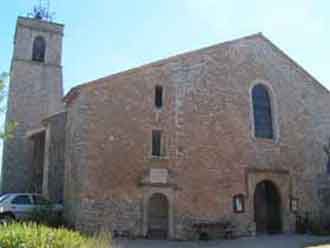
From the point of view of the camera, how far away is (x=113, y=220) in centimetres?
1374

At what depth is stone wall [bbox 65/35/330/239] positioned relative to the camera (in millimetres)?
14023

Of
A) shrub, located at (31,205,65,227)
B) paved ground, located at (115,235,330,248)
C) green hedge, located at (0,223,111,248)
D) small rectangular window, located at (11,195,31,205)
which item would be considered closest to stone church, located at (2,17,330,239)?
shrub, located at (31,205,65,227)

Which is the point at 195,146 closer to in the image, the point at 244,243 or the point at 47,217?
the point at 244,243

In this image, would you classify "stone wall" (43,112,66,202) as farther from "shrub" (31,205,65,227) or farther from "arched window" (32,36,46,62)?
"arched window" (32,36,46,62)

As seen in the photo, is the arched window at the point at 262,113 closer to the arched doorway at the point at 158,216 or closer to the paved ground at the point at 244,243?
the paved ground at the point at 244,243

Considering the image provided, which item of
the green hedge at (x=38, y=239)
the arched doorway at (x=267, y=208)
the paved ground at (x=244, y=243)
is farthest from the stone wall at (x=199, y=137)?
the green hedge at (x=38, y=239)

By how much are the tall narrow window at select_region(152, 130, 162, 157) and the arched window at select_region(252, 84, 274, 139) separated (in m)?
4.52

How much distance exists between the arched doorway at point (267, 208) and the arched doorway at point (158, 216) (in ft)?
13.7

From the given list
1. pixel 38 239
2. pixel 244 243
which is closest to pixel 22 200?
pixel 244 243

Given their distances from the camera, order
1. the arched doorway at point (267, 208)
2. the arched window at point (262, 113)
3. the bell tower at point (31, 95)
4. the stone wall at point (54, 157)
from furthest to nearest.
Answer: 1. the bell tower at point (31, 95)
2. the stone wall at point (54, 157)
3. the arched window at point (262, 113)
4. the arched doorway at point (267, 208)

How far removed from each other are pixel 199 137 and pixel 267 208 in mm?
4494

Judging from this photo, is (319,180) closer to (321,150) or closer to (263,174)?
(321,150)

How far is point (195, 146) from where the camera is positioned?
50.8 feet

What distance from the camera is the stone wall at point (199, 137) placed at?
46.0 ft
